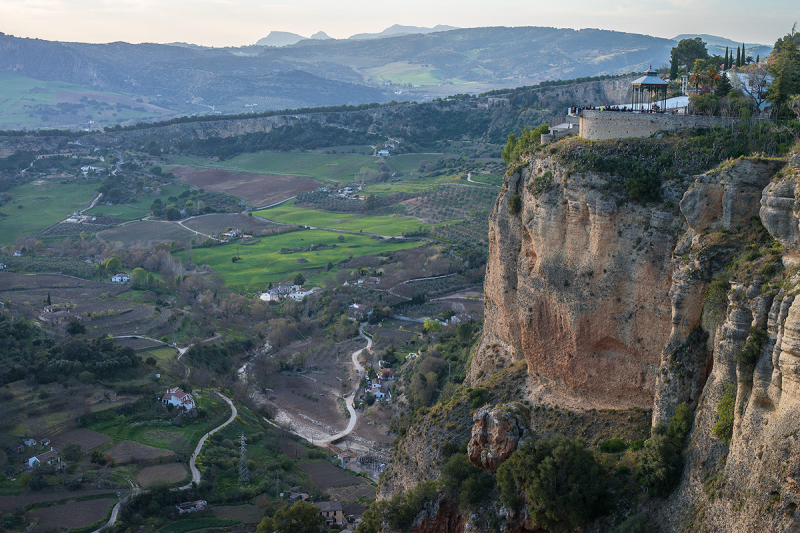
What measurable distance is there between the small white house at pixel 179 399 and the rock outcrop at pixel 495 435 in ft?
98.3

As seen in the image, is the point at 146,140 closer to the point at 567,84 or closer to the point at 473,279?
the point at 567,84

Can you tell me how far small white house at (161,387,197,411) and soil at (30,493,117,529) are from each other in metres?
11.8

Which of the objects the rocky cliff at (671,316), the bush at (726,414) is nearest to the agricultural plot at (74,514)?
the rocky cliff at (671,316)

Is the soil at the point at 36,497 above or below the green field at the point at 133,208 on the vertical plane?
below

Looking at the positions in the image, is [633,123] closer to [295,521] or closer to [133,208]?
[295,521]

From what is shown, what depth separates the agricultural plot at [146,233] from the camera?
99812 mm

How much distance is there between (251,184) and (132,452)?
87615mm

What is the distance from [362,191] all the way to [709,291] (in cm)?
10044

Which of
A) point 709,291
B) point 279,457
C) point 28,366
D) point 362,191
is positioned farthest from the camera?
point 362,191

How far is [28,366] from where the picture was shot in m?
50.7

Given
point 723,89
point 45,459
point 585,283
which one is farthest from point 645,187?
point 45,459

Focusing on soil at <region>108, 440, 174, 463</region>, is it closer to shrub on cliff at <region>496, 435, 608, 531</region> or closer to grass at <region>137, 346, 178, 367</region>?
grass at <region>137, 346, 178, 367</region>

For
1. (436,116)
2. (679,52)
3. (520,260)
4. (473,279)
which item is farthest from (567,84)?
(520,260)

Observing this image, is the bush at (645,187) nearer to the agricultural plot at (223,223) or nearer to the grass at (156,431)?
the grass at (156,431)
